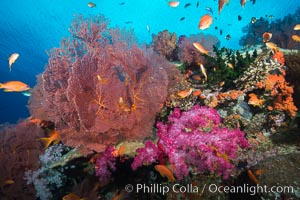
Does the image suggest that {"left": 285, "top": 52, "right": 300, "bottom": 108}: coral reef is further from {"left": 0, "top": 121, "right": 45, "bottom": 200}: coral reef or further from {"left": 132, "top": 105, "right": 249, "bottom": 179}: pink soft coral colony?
{"left": 0, "top": 121, "right": 45, "bottom": 200}: coral reef

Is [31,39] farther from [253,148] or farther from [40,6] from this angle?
[253,148]

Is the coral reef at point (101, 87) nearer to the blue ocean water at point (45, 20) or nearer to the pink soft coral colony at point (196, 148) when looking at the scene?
the pink soft coral colony at point (196, 148)

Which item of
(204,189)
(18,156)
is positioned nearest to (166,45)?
(204,189)

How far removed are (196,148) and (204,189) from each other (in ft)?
2.70

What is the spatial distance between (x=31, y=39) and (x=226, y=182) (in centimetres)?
4454

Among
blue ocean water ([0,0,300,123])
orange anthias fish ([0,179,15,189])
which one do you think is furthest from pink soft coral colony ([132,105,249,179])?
blue ocean water ([0,0,300,123])

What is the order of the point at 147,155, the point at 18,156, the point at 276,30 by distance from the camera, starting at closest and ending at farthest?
the point at 147,155 → the point at 18,156 → the point at 276,30

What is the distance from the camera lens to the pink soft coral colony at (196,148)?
13.3 ft

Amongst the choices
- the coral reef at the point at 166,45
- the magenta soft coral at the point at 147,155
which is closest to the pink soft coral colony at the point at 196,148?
the magenta soft coral at the point at 147,155

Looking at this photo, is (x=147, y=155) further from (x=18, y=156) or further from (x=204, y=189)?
(x=18, y=156)

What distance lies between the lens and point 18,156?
588 centimetres

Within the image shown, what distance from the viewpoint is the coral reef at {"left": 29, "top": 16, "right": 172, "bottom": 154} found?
4.51m

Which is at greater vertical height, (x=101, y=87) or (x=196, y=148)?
(x=101, y=87)

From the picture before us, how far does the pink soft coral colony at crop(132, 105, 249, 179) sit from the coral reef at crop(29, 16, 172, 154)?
2.29 ft
